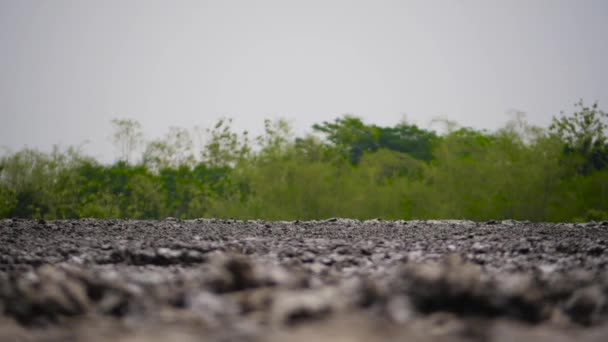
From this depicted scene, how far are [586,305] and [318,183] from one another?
62.1ft

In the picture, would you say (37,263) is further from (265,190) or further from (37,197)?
(37,197)

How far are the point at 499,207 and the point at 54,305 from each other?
68.4ft

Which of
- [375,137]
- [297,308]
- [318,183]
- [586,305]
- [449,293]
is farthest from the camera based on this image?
[375,137]

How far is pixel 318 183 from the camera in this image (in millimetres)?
21641

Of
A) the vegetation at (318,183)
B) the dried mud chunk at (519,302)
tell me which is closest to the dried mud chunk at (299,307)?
the dried mud chunk at (519,302)

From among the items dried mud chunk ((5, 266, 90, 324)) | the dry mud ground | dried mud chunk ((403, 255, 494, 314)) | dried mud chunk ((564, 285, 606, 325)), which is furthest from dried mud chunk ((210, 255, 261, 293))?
dried mud chunk ((564, 285, 606, 325))

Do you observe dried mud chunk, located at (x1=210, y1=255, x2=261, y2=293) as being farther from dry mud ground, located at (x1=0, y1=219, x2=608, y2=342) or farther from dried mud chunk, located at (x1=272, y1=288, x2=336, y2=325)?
dried mud chunk, located at (x1=272, y1=288, x2=336, y2=325)

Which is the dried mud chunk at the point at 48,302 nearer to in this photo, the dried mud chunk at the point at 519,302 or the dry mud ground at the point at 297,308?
the dry mud ground at the point at 297,308

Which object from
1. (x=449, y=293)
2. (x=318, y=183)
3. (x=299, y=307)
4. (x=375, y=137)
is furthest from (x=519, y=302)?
(x=375, y=137)

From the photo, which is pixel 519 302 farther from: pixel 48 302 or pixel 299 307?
pixel 48 302

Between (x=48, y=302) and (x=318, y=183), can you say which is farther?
(x=318, y=183)

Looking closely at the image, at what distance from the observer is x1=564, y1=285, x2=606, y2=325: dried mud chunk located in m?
2.65

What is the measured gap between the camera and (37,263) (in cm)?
509

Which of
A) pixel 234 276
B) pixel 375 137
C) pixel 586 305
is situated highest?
pixel 375 137
